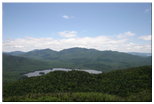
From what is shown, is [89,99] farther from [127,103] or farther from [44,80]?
[44,80]

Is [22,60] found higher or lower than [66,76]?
lower

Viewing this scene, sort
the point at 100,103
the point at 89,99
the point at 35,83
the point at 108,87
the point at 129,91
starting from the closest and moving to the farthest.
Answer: the point at 100,103
the point at 89,99
the point at 129,91
the point at 108,87
the point at 35,83

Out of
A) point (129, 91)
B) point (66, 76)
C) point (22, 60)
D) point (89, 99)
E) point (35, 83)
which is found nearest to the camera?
point (89, 99)

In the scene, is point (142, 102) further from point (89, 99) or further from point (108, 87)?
point (108, 87)

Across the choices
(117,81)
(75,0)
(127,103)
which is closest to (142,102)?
(127,103)

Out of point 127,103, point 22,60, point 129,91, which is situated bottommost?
point 22,60

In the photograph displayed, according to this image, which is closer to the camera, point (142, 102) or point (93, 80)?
point (142, 102)

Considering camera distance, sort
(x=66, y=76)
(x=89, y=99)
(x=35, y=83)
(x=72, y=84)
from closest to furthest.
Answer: (x=89, y=99)
(x=72, y=84)
(x=35, y=83)
(x=66, y=76)

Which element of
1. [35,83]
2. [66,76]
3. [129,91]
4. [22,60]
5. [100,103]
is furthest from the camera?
[22,60]

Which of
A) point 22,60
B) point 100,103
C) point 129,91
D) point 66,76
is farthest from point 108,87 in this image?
point 22,60
